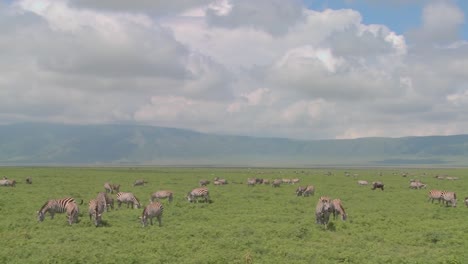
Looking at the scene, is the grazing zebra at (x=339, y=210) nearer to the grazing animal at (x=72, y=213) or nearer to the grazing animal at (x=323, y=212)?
the grazing animal at (x=323, y=212)

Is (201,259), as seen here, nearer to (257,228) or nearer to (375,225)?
(257,228)

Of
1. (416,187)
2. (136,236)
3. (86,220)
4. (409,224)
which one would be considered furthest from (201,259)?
(416,187)

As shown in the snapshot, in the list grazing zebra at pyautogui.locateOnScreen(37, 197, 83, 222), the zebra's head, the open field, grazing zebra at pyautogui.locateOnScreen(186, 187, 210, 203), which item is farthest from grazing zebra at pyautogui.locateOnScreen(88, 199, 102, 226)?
grazing zebra at pyautogui.locateOnScreen(186, 187, 210, 203)

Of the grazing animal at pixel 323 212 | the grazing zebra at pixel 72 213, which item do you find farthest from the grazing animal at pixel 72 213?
the grazing animal at pixel 323 212

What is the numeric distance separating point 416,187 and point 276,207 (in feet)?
105

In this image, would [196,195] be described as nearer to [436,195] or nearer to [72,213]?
[72,213]

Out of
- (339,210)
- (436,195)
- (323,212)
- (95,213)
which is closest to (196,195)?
(95,213)

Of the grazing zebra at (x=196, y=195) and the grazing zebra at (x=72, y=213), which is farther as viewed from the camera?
the grazing zebra at (x=196, y=195)

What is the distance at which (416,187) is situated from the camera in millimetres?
59688

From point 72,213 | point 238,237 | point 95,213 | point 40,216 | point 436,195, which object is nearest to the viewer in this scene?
point 238,237

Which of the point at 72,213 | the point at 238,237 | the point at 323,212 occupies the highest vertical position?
the point at 323,212

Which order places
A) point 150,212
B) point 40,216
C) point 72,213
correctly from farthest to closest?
point 40,216, point 72,213, point 150,212

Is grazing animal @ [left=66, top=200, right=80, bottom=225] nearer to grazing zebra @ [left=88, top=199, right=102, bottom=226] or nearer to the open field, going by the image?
the open field

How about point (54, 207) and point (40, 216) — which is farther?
point (54, 207)
